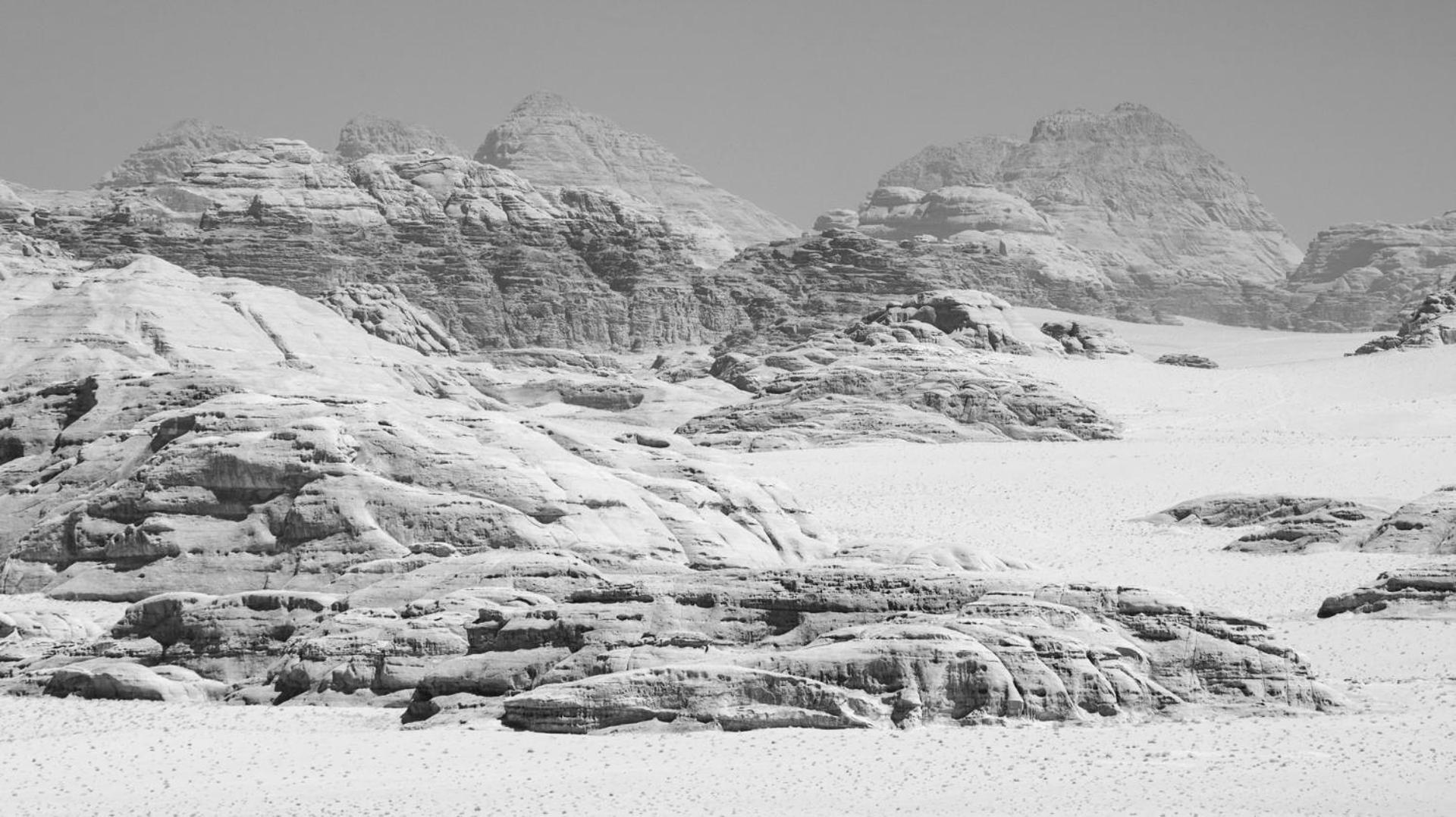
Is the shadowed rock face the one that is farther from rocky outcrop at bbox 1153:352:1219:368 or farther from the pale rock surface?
rocky outcrop at bbox 1153:352:1219:368

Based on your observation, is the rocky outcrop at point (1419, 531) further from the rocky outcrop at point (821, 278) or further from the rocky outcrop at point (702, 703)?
the rocky outcrop at point (821, 278)

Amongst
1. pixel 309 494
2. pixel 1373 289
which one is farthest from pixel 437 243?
pixel 309 494

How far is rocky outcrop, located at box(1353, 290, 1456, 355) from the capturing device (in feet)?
275

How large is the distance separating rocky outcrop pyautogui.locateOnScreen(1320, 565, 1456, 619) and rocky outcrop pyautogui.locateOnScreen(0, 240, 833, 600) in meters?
7.40

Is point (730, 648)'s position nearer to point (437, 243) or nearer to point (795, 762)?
point (795, 762)

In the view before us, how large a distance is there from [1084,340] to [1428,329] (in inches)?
580

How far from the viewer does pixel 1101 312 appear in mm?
166750

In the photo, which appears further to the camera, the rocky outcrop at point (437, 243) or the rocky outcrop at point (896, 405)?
the rocky outcrop at point (437, 243)

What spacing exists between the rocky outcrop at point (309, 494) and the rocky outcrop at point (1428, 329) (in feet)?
192

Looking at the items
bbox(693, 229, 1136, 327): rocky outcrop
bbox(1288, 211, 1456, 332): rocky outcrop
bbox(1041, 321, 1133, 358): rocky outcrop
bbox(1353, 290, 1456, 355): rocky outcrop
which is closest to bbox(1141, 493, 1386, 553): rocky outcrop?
bbox(1041, 321, 1133, 358): rocky outcrop

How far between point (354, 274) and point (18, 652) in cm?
10537

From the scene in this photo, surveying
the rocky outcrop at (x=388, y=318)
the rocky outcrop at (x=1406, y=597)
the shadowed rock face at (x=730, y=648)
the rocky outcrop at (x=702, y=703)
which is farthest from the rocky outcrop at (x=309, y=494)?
the rocky outcrop at (x=388, y=318)

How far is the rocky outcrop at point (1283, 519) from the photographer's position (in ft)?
109

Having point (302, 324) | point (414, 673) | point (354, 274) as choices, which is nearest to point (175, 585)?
point (414, 673)
